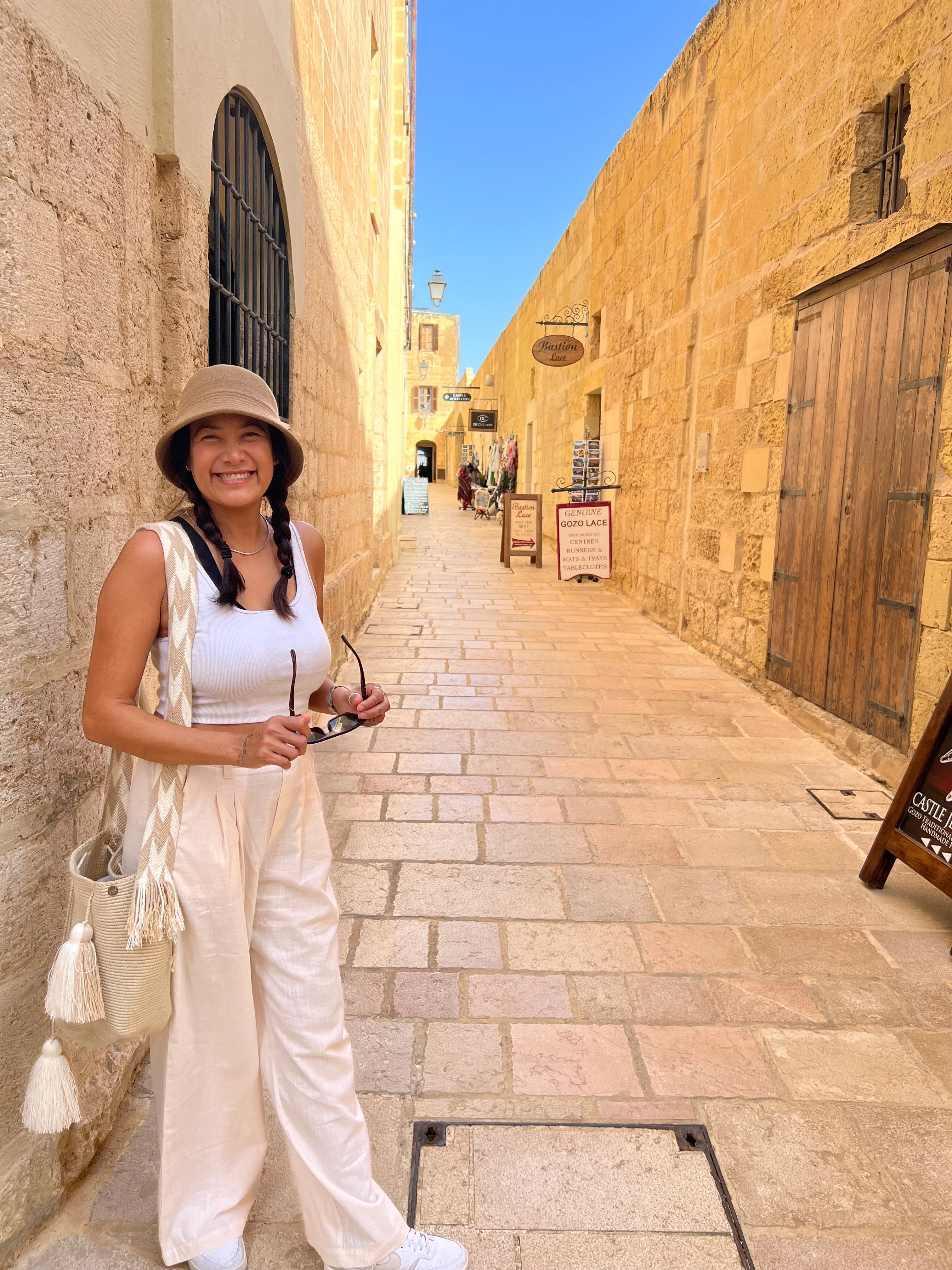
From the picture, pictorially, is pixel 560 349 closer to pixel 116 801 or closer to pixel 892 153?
pixel 892 153

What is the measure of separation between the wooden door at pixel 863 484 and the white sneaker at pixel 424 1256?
3.23 m

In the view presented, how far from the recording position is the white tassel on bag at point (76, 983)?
1311mm

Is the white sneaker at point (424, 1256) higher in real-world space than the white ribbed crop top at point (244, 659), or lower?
lower

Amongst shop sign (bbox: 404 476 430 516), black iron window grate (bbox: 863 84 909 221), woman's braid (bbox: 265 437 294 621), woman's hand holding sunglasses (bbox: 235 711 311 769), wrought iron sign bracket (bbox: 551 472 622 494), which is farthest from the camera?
shop sign (bbox: 404 476 430 516)

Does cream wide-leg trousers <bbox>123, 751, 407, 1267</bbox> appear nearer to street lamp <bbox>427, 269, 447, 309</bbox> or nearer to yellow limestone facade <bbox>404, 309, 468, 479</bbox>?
street lamp <bbox>427, 269, 447, 309</bbox>

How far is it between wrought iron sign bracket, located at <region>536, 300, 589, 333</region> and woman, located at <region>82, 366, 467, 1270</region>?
1061 cm

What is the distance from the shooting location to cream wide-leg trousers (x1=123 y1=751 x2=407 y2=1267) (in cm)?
142

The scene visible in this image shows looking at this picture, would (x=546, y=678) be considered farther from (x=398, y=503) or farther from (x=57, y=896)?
(x=398, y=503)

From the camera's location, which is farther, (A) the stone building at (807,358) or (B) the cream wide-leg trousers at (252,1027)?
(A) the stone building at (807,358)

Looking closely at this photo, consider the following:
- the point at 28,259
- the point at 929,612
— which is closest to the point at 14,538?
the point at 28,259

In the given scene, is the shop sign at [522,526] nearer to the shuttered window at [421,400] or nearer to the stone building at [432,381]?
the stone building at [432,381]

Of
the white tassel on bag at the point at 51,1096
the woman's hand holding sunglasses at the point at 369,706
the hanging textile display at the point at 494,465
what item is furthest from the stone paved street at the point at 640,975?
the hanging textile display at the point at 494,465

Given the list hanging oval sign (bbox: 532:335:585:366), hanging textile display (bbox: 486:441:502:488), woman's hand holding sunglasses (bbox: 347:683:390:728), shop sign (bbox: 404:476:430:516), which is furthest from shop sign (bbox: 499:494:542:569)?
shop sign (bbox: 404:476:430:516)

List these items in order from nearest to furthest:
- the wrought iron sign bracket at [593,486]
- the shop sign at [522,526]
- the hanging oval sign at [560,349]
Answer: the wrought iron sign bracket at [593,486] → the hanging oval sign at [560,349] → the shop sign at [522,526]
